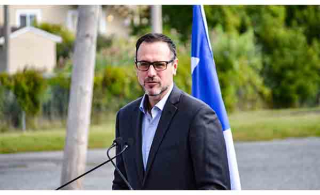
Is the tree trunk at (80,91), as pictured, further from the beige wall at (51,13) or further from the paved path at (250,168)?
the beige wall at (51,13)

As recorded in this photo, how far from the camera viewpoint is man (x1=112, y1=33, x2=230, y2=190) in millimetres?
2738

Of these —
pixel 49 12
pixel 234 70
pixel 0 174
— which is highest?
pixel 49 12

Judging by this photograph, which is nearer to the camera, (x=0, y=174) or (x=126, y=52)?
(x=0, y=174)

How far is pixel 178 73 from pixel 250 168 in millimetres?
8648

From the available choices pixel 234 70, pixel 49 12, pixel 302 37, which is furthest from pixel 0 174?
pixel 49 12

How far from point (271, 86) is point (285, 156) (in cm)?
1552

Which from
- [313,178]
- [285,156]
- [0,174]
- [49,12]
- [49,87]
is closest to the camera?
[313,178]

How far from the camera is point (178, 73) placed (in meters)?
20.6

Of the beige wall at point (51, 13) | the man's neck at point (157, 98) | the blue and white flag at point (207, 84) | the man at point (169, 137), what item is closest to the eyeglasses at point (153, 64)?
the man at point (169, 137)

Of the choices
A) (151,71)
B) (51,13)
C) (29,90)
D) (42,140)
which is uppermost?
(51,13)

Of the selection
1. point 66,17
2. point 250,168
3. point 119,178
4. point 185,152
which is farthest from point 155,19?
point 66,17

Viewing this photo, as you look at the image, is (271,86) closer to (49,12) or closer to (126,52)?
(126,52)

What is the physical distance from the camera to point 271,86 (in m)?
29.0

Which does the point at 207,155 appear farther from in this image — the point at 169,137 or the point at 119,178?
the point at 119,178
